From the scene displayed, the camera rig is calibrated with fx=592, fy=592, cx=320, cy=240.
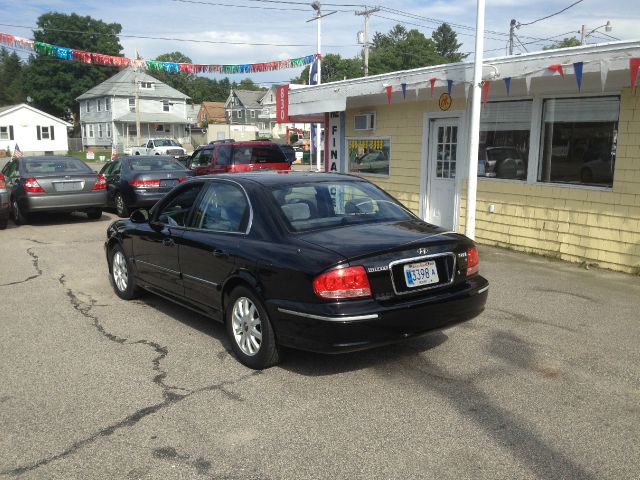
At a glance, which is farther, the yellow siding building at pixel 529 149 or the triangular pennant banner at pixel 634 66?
the yellow siding building at pixel 529 149

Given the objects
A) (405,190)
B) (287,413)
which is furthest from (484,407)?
(405,190)

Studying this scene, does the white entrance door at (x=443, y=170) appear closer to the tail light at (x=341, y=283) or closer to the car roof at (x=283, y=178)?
the car roof at (x=283, y=178)

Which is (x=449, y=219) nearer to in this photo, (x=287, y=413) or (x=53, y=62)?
(x=287, y=413)

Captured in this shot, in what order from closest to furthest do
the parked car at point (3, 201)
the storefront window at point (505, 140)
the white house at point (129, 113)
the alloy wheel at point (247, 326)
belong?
the alloy wheel at point (247, 326) < the storefront window at point (505, 140) < the parked car at point (3, 201) < the white house at point (129, 113)

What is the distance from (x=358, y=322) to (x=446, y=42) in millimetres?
114556

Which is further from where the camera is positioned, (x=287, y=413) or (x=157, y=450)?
(x=287, y=413)

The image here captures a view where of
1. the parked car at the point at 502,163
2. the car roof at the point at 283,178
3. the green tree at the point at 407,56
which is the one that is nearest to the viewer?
the car roof at the point at 283,178

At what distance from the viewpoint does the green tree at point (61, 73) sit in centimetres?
7800

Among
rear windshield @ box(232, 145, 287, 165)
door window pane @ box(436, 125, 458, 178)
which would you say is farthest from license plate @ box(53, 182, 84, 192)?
door window pane @ box(436, 125, 458, 178)

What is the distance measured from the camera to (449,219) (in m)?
11.0

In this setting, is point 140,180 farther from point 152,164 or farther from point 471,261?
point 471,261

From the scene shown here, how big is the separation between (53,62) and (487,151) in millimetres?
80823

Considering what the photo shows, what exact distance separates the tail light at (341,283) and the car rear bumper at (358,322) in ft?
0.26

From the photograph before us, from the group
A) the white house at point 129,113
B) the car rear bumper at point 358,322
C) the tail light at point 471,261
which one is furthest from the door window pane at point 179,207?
the white house at point 129,113
